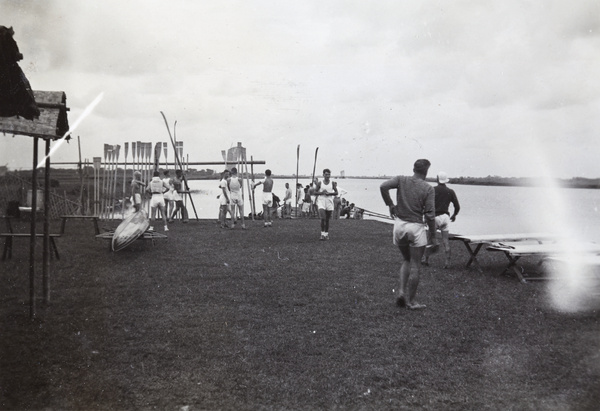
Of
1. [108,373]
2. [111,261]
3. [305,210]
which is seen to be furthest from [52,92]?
[305,210]

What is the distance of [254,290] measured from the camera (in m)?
7.36

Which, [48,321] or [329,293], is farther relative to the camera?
[329,293]

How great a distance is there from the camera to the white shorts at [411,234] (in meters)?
6.38

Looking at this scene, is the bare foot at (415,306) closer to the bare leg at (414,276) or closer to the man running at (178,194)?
the bare leg at (414,276)

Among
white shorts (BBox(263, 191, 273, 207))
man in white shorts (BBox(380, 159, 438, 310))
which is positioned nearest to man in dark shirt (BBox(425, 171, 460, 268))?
man in white shorts (BBox(380, 159, 438, 310))

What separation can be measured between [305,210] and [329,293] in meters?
16.6

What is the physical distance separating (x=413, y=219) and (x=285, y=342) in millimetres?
2437

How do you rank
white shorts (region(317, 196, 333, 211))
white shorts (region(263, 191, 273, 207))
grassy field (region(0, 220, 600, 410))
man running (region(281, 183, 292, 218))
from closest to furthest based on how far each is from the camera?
grassy field (region(0, 220, 600, 410)) < white shorts (region(317, 196, 333, 211)) < white shorts (region(263, 191, 273, 207)) < man running (region(281, 183, 292, 218))

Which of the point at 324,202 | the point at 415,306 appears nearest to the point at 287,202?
the point at 324,202

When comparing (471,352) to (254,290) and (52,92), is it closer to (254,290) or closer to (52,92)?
(254,290)

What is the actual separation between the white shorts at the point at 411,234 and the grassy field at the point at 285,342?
0.87 metres

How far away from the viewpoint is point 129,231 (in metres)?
10.8

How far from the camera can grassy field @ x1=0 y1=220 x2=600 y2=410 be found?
3844 millimetres

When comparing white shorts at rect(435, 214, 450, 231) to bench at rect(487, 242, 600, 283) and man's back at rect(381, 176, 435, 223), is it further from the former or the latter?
man's back at rect(381, 176, 435, 223)
